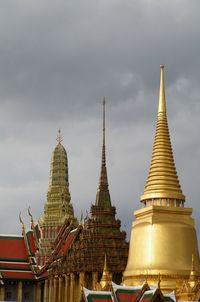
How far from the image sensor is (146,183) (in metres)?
53.4

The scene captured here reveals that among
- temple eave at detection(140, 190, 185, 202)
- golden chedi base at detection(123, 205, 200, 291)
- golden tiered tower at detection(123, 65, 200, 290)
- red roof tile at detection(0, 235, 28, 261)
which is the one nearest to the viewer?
golden chedi base at detection(123, 205, 200, 291)

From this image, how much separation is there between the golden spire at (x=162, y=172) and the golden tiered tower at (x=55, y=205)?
747 inches

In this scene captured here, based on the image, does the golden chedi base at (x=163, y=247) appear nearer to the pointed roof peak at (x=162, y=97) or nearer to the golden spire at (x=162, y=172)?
the golden spire at (x=162, y=172)

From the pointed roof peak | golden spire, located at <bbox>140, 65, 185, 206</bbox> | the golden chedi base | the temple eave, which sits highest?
the pointed roof peak

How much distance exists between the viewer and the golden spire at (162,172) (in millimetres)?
51938

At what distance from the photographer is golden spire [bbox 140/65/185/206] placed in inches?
2045

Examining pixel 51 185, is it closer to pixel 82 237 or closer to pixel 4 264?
pixel 4 264

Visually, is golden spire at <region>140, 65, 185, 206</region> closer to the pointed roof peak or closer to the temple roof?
the pointed roof peak

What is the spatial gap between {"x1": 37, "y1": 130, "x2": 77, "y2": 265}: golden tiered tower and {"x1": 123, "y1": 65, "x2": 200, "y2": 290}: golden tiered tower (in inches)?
755

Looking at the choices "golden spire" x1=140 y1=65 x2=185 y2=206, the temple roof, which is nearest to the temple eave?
"golden spire" x1=140 y1=65 x2=185 y2=206

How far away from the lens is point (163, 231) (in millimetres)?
50719

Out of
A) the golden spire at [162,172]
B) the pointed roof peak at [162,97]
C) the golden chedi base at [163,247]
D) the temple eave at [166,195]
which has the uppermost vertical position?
the pointed roof peak at [162,97]

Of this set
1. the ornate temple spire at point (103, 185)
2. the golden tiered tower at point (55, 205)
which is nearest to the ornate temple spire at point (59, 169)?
the golden tiered tower at point (55, 205)

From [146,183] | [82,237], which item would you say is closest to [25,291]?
[82,237]
